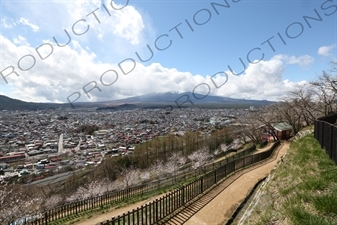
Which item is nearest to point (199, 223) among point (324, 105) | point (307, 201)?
point (307, 201)

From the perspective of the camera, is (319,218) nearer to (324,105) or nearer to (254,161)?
(254,161)

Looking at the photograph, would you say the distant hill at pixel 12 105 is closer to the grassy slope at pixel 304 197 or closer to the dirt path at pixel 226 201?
the dirt path at pixel 226 201

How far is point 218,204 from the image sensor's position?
8.56 meters

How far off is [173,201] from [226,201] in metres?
2.45

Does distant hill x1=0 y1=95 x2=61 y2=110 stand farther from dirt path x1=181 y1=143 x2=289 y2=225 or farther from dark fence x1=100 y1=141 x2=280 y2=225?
dirt path x1=181 y1=143 x2=289 y2=225

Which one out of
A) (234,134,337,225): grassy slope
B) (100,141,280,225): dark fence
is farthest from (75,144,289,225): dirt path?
(234,134,337,225): grassy slope

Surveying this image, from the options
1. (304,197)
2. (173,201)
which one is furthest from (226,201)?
(304,197)

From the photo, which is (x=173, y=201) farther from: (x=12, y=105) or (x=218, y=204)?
(x=12, y=105)

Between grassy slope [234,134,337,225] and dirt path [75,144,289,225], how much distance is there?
2.38 metres

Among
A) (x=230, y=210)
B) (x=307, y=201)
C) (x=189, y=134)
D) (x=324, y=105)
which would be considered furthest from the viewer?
(x=189, y=134)

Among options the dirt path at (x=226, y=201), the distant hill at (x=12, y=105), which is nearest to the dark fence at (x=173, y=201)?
the dirt path at (x=226, y=201)

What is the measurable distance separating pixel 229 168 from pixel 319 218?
10.4 meters

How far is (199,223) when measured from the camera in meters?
7.08

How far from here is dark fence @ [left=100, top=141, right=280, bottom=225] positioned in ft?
20.6
